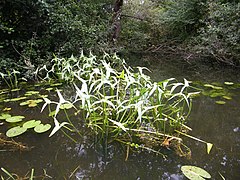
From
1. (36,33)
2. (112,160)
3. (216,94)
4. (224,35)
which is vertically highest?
(224,35)

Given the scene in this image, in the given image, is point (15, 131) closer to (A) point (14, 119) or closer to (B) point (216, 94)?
(A) point (14, 119)

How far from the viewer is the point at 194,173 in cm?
159

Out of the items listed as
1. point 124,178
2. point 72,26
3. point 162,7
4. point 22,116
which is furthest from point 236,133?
point 162,7

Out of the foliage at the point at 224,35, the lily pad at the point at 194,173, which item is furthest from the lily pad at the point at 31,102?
the foliage at the point at 224,35

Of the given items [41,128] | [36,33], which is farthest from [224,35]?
[41,128]

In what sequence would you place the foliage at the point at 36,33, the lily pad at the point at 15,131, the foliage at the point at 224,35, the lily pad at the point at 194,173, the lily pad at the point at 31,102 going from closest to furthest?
the lily pad at the point at 194,173
the lily pad at the point at 15,131
the lily pad at the point at 31,102
the foliage at the point at 36,33
the foliage at the point at 224,35

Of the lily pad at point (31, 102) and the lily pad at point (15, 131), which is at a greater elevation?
the lily pad at point (31, 102)

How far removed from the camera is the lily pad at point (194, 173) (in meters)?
1.56

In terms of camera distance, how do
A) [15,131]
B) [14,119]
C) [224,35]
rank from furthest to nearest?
[224,35]
[14,119]
[15,131]

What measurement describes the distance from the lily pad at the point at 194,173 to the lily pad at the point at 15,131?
1.32 m

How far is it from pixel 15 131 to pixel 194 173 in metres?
1.45

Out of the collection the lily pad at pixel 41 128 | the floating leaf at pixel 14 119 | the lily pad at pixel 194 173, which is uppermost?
the lily pad at pixel 41 128

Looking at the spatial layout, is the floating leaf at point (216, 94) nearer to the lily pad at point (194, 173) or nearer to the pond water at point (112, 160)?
the pond water at point (112, 160)

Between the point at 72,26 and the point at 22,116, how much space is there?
279cm
